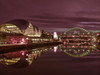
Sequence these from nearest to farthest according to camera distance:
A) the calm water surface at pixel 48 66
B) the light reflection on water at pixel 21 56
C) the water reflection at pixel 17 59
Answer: the calm water surface at pixel 48 66
the water reflection at pixel 17 59
the light reflection on water at pixel 21 56

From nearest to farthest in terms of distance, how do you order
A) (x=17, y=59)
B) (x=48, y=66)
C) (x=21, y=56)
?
(x=48, y=66)
(x=17, y=59)
(x=21, y=56)

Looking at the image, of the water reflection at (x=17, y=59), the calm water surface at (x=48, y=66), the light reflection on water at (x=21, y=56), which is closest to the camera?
the calm water surface at (x=48, y=66)

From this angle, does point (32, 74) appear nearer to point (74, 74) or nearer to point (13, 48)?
point (74, 74)

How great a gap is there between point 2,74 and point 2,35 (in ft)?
147

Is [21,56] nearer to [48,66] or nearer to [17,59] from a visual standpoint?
[17,59]

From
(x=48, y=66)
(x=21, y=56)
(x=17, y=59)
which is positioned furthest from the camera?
(x=21, y=56)

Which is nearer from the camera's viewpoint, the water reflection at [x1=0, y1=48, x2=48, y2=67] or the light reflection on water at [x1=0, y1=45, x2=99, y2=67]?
the water reflection at [x1=0, y1=48, x2=48, y2=67]

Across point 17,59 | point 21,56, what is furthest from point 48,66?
point 21,56

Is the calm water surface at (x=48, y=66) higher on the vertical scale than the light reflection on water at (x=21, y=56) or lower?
lower

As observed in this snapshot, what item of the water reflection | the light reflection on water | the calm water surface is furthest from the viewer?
the light reflection on water

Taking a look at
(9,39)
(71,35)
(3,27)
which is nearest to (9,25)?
(3,27)

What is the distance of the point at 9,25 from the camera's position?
231ft

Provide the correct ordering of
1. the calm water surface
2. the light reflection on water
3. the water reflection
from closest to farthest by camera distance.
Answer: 1. the calm water surface
2. the water reflection
3. the light reflection on water

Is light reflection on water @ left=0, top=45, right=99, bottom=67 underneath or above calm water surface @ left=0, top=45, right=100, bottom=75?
above
